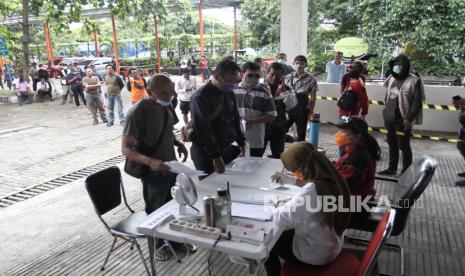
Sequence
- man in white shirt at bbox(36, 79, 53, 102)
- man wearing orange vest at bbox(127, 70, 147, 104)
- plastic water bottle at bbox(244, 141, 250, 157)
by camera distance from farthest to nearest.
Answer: man in white shirt at bbox(36, 79, 53, 102) → man wearing orange vest at bbox(127, 70, 147, 104) → plastic water bottle at bbox(244, 141, 250, 157)

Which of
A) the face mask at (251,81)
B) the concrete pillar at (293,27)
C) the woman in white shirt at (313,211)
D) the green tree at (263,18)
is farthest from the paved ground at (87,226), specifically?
the green tree at (263,18)

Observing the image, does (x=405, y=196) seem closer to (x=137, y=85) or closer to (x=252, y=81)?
(x=252, y=81)

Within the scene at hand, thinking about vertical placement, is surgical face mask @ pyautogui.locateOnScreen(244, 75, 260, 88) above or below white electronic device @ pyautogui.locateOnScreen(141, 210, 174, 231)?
above

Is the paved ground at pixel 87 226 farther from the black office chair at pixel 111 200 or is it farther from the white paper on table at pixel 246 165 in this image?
the white paper on table at pixel 246 165

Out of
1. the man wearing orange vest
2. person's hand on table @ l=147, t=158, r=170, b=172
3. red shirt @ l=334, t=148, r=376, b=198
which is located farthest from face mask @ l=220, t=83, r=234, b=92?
the man wearing orange vest

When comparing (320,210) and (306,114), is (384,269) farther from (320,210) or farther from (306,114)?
(306,114)

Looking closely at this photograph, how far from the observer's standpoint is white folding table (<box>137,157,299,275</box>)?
1914 mm

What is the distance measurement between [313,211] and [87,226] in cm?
286

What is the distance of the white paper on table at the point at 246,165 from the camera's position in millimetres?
3084

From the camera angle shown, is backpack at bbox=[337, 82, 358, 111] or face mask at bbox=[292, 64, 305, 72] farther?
face mask at bbox=[292, 64, 305, 72]

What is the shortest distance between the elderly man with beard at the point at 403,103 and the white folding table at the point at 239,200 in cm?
228

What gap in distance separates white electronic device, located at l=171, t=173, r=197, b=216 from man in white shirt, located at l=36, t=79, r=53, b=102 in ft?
47.3

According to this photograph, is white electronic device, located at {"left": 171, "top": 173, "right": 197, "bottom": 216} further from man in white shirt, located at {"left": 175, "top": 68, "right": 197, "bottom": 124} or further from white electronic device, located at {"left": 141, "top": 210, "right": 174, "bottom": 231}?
man in white shirt, located at {"left": 175, "top": 68, "right": 197, "bottom": 124}

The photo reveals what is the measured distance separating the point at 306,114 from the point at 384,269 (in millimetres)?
3565
